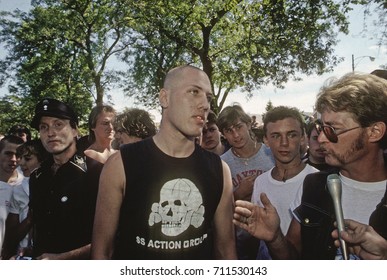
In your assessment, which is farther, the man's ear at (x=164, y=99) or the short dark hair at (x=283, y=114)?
the short dark hair at (x=283, y=114)

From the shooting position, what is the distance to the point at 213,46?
1178cm

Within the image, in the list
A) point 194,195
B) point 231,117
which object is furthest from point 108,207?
point 231,117

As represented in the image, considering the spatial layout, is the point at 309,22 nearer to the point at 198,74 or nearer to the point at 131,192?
the point at 198,74

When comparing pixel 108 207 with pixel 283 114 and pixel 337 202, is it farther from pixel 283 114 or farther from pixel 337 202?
pixel 283 114

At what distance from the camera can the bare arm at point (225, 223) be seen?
1596 mm

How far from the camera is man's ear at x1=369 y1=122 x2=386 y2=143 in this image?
1.48 m

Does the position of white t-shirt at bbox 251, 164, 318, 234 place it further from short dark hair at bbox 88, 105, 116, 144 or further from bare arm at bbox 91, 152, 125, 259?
short dark hair at bbox 88, 105, 116, 144

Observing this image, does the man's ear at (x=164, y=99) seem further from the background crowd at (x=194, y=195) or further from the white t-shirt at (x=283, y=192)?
the white t-shirt at (x=283, y=192)

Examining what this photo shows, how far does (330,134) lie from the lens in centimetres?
148

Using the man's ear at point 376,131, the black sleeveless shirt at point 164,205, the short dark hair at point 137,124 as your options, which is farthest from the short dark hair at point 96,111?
the man's ear at point 376,131

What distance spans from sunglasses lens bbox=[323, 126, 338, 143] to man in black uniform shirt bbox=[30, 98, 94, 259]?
3.94 ft

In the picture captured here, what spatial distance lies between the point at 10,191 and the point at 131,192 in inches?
46.6

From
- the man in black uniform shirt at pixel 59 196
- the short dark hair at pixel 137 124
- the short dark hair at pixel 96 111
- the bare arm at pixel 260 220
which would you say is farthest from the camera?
the short dark hair at pixel 96 111

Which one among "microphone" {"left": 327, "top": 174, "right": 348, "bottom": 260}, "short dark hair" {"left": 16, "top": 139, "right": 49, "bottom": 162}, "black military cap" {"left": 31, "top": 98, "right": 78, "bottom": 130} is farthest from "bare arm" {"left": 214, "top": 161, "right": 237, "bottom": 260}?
"short dark hair" {"left": 16, "top": 139, "right": 49, "bottom": 162}
